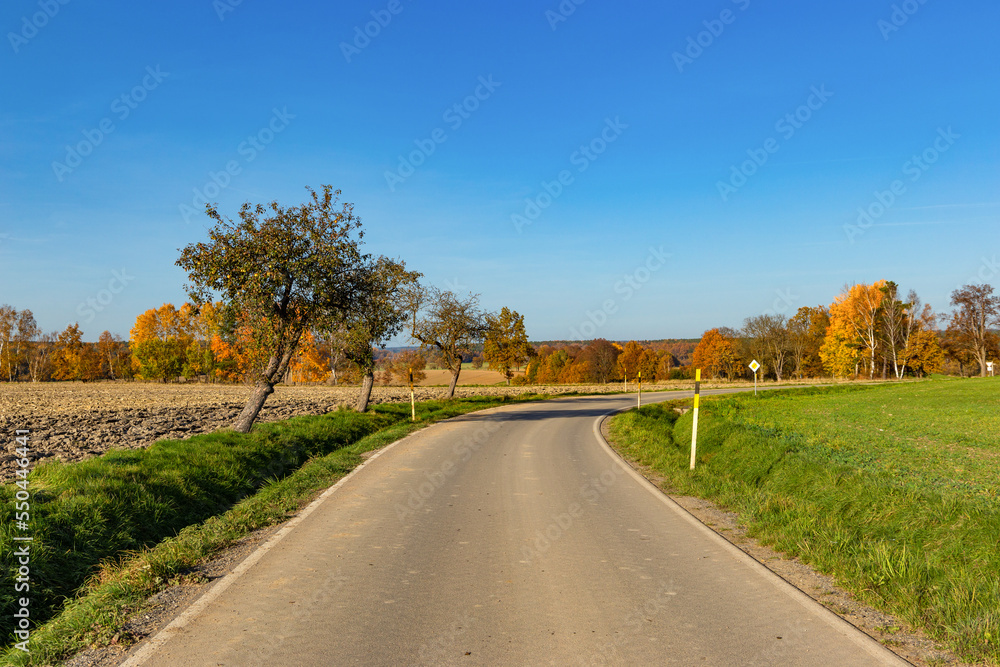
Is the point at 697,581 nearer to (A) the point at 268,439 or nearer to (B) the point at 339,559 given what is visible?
(B) the point at 339,559

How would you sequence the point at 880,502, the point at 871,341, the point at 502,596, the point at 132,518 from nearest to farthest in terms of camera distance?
the point at 502,596
the point at 132,518
the point at 880,502
the point at 871,341

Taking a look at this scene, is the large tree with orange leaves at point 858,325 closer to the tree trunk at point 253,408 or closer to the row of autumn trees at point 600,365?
the row of autumn trees at point 600,365

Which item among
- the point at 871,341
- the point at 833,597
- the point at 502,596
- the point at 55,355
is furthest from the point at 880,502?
the point at 55,355

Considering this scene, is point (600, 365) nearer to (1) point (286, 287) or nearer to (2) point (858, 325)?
(2) point (858, 325)

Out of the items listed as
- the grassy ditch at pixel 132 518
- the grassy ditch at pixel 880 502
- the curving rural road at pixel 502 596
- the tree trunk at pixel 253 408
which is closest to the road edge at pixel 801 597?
the curving rural road at pixel 502 596

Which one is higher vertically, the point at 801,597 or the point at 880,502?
the point at 880,502

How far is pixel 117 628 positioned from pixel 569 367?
9777cm

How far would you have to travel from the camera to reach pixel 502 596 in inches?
204

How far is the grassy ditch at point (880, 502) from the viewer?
5004 millimetres

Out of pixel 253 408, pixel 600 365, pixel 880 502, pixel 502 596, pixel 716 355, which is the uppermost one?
pixel 716 355

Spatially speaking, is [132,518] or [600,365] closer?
[132,518]

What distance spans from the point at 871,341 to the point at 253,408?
267 ft

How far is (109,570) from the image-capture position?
5895 mm

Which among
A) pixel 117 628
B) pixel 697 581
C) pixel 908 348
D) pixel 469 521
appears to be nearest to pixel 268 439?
pixel 469 521
